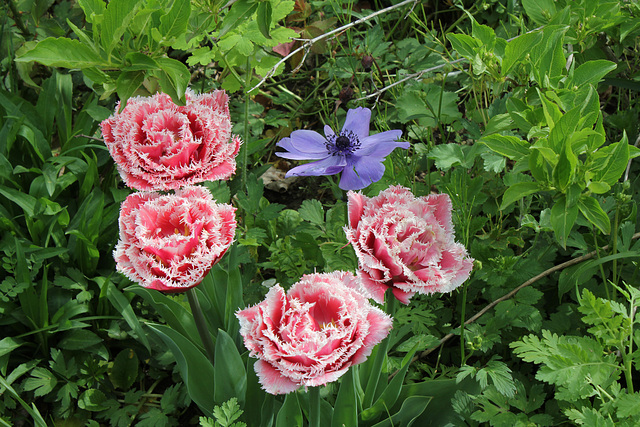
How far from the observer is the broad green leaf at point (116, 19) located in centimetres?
117

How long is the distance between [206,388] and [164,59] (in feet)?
2.61

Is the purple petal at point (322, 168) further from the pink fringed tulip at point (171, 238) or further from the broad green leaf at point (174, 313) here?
the broad green leaf at point (174, 313)

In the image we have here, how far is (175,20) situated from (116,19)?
132 mm

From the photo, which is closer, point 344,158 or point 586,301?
point 586,301

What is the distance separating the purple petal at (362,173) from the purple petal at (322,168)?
0.08 feet

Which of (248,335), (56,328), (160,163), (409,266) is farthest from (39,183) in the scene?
(409,266)

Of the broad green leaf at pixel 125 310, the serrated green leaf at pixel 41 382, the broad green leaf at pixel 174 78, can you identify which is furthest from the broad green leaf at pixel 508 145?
the serrated green leaf at pixel 41 382

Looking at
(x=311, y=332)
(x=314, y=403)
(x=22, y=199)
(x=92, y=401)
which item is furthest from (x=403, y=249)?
(x=22, y=199)

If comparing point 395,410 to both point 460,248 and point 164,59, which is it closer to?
point 460,248

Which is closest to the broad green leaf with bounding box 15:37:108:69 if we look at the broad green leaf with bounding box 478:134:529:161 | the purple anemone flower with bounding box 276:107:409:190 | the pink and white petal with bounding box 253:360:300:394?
the purple anemone flower with bounding box 276:107:409:190

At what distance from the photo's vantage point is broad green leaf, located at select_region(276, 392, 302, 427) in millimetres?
1184

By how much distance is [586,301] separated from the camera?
1.18 m

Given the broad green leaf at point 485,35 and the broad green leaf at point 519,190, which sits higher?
the broad green leaf at point 485,35

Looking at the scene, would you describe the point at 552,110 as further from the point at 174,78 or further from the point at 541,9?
the point at 174,78
